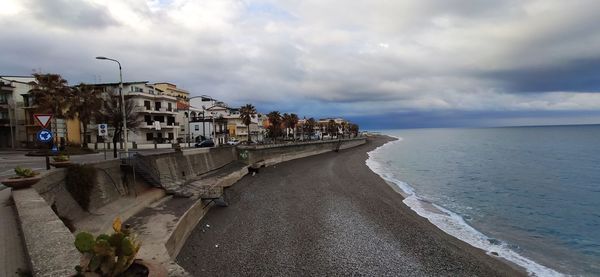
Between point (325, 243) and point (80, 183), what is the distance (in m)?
12.7

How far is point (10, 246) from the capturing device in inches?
287

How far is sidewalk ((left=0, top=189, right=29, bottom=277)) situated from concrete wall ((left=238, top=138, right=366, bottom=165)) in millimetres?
42139

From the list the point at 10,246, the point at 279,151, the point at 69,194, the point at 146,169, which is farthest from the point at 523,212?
the point at 279,151

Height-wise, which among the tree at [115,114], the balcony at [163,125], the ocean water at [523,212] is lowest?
the ocean water at [523,212]

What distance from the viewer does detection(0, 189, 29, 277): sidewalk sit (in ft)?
20.4

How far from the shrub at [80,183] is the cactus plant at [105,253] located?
48.7 ft

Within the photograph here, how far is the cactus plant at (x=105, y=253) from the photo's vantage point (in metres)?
4.64

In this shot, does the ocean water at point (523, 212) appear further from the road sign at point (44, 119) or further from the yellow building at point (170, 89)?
the yellow building at point (170, 89)

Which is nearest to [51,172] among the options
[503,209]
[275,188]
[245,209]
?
[245,209]

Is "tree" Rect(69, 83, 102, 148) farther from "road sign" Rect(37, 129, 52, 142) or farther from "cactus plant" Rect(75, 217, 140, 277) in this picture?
"cactus plant" Rect(75, 217, 140, 277)

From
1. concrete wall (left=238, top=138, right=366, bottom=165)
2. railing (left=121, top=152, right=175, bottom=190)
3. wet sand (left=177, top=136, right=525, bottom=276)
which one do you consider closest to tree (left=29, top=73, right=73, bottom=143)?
concrete wall (left=238, top=138, right=366, bottom=165)

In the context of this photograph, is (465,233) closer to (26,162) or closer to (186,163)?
(186,163)

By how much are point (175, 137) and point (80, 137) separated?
16.2m

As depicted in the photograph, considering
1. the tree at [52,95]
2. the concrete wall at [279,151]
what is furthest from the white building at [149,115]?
the concrete wall at [279,151]
